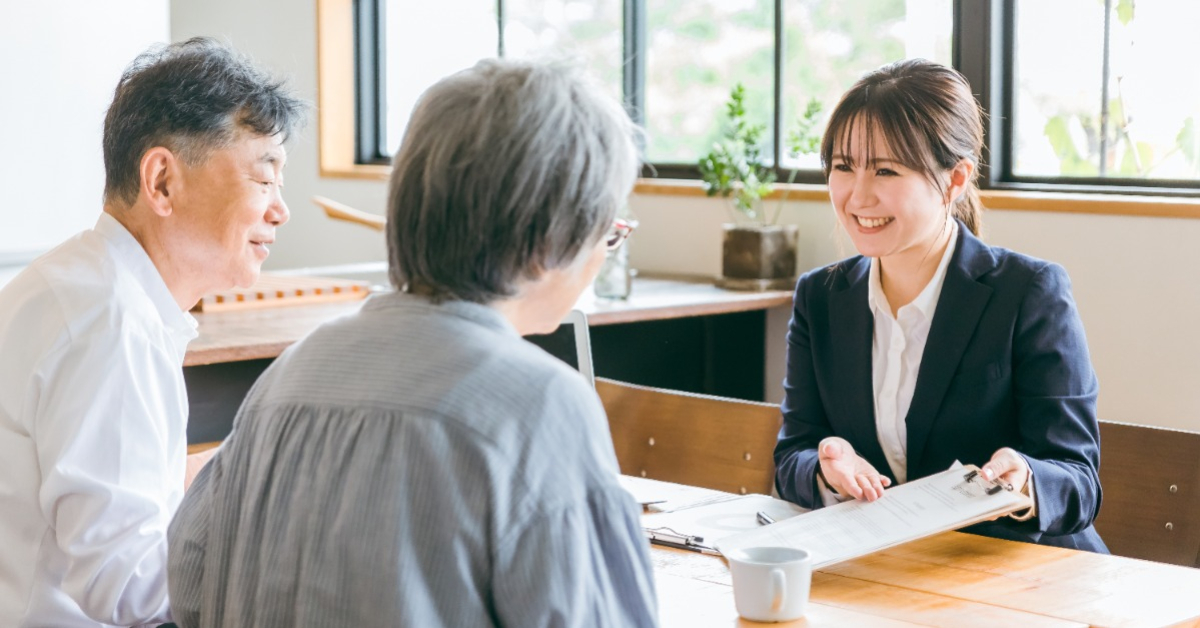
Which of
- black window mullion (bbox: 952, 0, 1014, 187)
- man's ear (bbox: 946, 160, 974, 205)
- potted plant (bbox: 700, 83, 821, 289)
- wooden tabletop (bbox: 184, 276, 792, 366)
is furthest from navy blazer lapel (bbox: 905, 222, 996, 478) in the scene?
potted plant (bbox: 700, 83, 821, 289)

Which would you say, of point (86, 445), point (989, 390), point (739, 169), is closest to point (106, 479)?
point (86, 445)

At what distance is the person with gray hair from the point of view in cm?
92

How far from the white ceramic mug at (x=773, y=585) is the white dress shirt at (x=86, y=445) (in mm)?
561

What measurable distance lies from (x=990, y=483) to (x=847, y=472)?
0.17m

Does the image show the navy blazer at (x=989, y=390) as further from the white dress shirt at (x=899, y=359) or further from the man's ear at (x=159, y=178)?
the man's ear at (x=159, y=178)

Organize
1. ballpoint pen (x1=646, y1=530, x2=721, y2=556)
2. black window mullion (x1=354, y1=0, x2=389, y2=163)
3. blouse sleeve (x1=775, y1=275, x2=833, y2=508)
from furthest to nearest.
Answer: black window mullion (x1=354, y1=0, x2=389, y2=163)
blouse sleeve (x1=775, y1=275, x2=833, y2=508)
ballpoint pen (x1=646, y1=530, x2=721, y2=556)

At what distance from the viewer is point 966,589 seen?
145 centimetres

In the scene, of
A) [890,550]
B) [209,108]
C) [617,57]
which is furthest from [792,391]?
[617,57]

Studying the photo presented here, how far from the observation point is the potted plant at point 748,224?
138 inches

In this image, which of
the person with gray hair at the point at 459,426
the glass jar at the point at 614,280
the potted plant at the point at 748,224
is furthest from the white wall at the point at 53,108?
the person with gray hair at the point at 459,426

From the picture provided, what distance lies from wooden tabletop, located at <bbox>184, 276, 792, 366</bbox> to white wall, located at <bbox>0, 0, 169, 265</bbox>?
56.0 inches

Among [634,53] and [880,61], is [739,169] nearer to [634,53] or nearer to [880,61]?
[880,61]

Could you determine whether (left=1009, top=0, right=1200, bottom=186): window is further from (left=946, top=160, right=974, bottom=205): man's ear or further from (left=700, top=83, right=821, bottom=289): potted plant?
(left=946, top=160, right=974, bottom=205): man's ear

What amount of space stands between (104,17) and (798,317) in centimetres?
304
